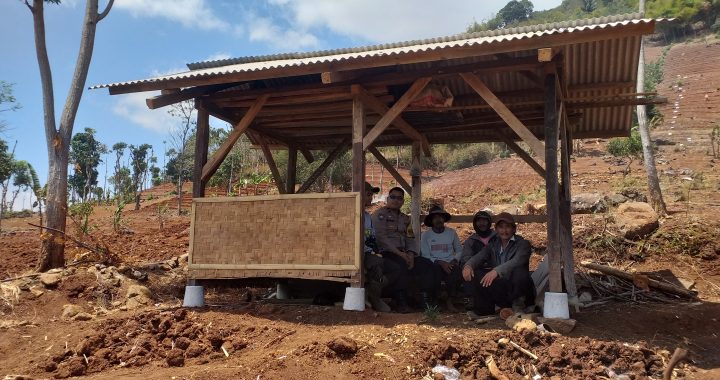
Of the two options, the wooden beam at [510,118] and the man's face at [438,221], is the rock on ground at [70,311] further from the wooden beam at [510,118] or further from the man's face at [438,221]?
the wooden beam at [510,118]

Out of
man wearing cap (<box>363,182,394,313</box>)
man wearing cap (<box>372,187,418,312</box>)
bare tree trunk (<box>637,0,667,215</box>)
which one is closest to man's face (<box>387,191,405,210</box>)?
man wearing cap (<box>372,187,418,312</box>)

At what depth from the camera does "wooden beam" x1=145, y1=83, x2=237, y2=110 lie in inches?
269

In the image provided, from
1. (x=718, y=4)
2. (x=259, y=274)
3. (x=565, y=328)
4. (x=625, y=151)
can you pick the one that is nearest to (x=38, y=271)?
(x=259, y=274)

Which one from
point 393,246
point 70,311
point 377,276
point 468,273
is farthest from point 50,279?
point 468,273

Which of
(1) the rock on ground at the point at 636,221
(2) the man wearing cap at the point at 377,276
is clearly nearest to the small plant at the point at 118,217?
(2) the man wearing cap at the point at 377,276

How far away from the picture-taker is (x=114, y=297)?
7.69 meters

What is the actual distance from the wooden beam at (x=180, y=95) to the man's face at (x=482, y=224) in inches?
146

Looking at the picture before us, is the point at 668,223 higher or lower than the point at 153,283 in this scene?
higher

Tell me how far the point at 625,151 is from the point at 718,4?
48493 millimetres

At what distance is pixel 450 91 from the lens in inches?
273

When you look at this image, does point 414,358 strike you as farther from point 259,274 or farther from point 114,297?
point 114,297

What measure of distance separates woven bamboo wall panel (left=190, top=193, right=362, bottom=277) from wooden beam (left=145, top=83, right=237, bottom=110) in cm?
139

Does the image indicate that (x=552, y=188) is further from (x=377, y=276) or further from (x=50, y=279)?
(x=50, y=279)

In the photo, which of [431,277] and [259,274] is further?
[431,277]
